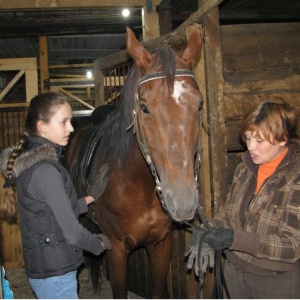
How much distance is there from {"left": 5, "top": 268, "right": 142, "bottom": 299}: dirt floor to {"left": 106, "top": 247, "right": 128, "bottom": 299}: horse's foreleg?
1.20 metres

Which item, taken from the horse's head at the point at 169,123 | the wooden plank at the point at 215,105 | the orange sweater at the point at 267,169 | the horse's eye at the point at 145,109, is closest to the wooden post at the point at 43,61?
the wooden plank at the point at 215,105

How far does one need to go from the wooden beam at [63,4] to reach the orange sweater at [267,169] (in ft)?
9.75

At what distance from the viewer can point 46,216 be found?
6.01 ft

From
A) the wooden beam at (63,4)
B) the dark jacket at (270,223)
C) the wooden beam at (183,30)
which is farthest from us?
the wooden beam at (63,4)

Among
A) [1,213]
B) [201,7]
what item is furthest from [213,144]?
[1,213]

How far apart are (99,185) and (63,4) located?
2.42 m

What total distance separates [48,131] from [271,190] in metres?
1.25

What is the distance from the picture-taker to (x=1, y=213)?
80.6 inches

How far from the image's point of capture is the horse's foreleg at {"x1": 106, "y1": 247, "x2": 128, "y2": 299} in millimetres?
2781

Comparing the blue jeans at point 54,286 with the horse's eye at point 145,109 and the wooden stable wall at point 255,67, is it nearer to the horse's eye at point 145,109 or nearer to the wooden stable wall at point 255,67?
the horse's eye at point 145,109

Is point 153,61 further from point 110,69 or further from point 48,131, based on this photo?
point 110,69

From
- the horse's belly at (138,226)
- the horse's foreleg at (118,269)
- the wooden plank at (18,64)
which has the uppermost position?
the wooden plank at (18,64)

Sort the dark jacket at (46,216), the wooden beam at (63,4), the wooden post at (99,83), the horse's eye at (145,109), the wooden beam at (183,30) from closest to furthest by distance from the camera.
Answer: the dark jacket at (46,216) → the horse's eye at (145,109) → the wooden beam at (183,30) → the wooden beam at (63,4) → the wooden post at (99,83)

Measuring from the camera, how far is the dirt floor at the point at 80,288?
4121 mm
